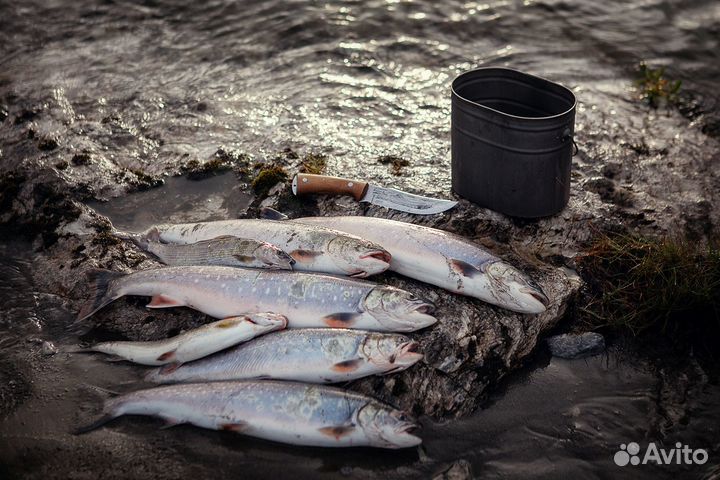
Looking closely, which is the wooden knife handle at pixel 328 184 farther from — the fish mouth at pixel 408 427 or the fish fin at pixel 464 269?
the fish mouth at pixel 408 427

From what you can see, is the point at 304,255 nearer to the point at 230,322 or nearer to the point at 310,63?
the point at 230,322

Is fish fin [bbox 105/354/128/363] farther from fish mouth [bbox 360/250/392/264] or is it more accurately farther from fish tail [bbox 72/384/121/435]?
fish mouth [bbox 360/250/392/264]

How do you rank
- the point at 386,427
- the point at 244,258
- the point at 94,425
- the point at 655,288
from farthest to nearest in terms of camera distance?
1. the point at 655,288
2. the point at 244,258
3. the point at 94,425
4. the point at 386,427

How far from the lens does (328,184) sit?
21.5ft

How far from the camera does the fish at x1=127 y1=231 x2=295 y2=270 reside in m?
5.54

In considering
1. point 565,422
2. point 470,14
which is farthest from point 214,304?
point 470,14

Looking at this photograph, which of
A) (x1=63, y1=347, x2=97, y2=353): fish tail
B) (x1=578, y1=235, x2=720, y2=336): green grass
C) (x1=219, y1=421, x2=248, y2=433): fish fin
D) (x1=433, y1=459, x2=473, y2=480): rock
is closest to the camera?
(x1=433, y1=459, x2=473, y2=480): rock

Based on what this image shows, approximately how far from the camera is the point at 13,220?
266 inches

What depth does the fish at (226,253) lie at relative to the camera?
5.54 m

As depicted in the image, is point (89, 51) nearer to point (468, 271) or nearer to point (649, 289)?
point (468, 271)

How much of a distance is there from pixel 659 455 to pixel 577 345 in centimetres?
A: 106

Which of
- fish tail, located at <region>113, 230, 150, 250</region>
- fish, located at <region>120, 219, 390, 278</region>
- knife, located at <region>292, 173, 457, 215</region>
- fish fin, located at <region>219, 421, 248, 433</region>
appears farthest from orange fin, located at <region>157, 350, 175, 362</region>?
knife, located at <region>292, 173, 457, 215</region>

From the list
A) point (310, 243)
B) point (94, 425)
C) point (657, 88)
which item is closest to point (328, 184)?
point (310, 243)

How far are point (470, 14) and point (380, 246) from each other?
738 cm
